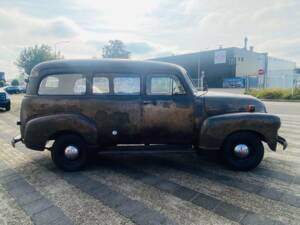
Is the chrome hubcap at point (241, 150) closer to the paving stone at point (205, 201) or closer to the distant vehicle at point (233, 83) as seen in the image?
the paving stone at point (205, 201)

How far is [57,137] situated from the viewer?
455cm

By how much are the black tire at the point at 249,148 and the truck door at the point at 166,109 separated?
764mm

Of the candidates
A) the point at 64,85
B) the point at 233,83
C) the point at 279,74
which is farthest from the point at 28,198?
the point at 233,83

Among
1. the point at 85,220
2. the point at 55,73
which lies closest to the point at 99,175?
the point at 85,220

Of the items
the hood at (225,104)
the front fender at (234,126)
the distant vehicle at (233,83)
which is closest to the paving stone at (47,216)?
the front fender at (234,126)

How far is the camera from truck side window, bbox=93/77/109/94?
4516 millimetres

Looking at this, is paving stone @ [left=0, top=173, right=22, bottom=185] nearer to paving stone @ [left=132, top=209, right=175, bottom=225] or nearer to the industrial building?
paving stone @ [left=132, top=209, right=175, bottom=225]

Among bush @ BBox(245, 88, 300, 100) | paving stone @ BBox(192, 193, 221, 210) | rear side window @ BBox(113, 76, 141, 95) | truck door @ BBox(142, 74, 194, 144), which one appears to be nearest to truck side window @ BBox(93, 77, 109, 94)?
rear side window @ BBox(113, 76, 141, 95)

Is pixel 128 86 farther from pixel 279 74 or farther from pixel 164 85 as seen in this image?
pixel 279 74

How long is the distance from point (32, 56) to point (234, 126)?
44900 mm

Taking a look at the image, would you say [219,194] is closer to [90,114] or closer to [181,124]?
[181,124]

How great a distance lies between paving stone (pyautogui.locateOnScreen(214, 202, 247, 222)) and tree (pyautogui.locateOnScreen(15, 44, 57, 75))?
4290 cm

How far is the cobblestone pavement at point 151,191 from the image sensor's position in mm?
3016

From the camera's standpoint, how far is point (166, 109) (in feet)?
14.9
